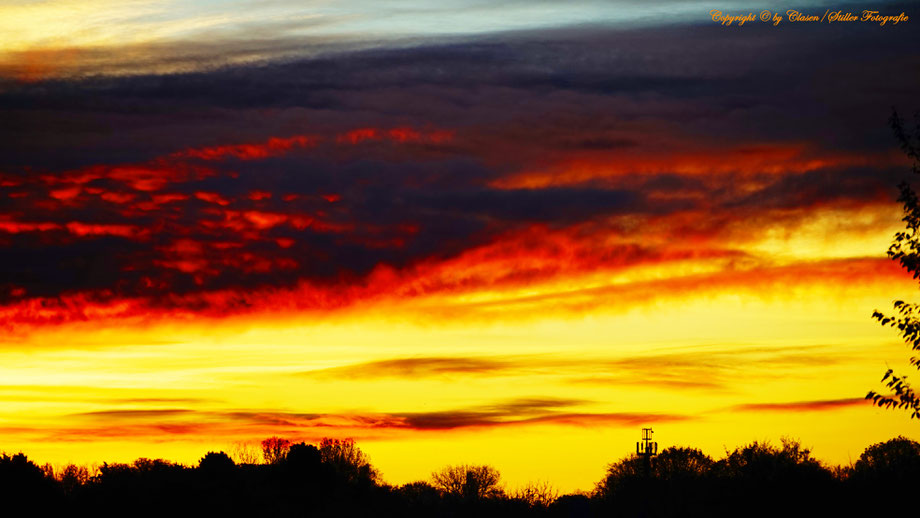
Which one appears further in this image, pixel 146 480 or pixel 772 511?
pixel 146 480

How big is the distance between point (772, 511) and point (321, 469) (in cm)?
6004

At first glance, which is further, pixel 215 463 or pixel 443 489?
pixel 443 489

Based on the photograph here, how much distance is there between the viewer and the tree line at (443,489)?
219 feet

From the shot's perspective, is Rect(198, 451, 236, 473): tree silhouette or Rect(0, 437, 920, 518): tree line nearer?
Rect(0, 437, 920, 518): tree line

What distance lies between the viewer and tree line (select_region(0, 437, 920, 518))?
6681 centimetres

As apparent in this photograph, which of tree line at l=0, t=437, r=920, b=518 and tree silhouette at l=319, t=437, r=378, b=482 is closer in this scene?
tree line at l=0, t=437, r=920, b=518

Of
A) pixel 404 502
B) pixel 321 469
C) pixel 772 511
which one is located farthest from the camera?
pixel 404 502

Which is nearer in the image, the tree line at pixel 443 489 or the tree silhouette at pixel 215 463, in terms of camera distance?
the tree line at pixel 443 489

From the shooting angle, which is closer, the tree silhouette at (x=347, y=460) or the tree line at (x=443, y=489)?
the tree line at (x=443, y=489)

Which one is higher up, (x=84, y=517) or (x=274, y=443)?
(x=274, y=443)

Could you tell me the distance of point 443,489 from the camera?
151375mm

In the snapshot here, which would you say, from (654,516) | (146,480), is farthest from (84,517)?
(654,516)

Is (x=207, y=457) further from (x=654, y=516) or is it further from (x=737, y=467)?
(x=737, y=467)

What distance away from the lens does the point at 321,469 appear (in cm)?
11538
